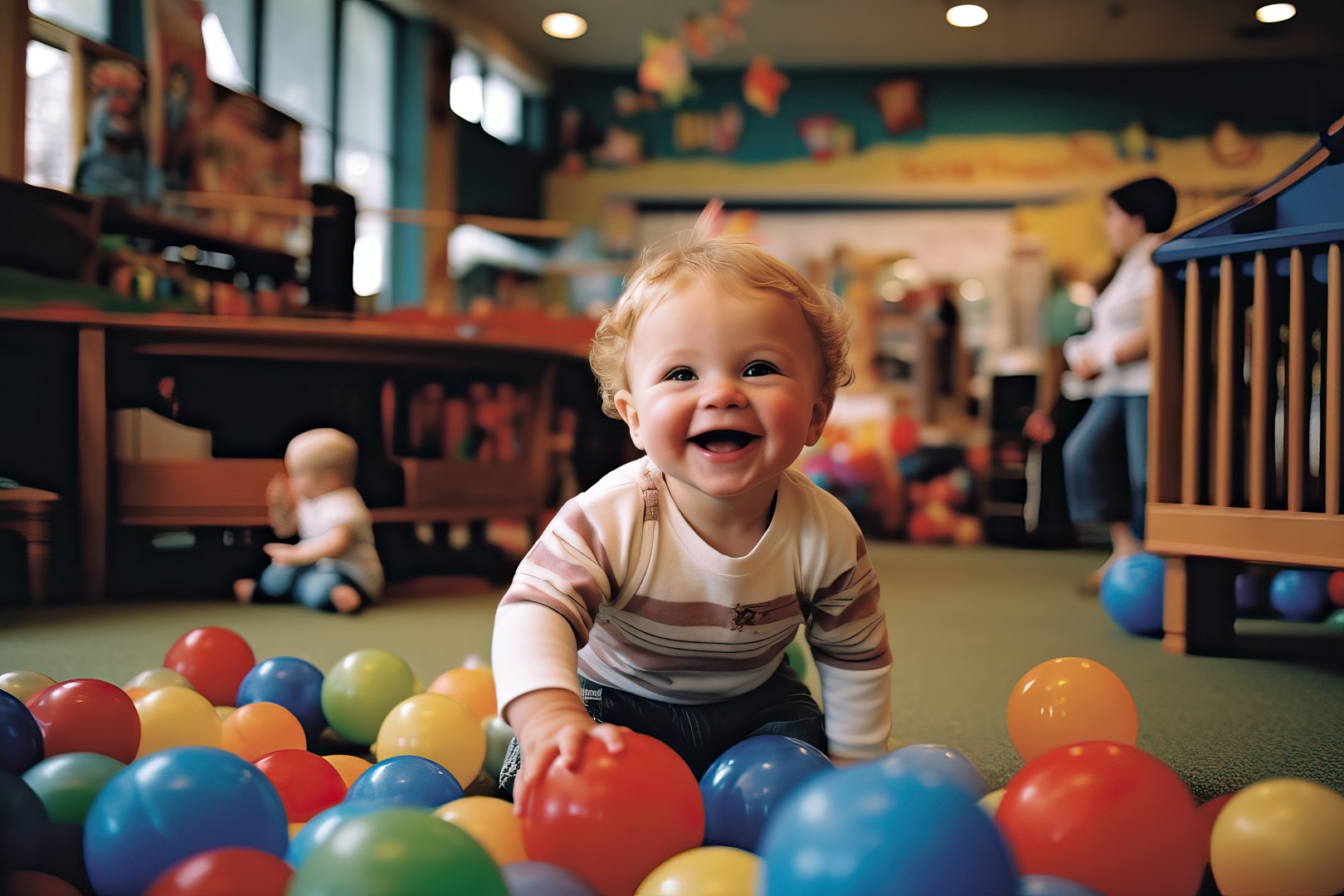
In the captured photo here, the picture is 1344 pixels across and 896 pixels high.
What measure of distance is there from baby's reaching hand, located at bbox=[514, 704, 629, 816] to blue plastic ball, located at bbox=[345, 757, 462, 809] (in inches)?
5.4

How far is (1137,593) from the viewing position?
7.07 ft

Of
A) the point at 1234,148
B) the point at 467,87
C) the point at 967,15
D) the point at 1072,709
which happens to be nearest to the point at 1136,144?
the point at 1234,148

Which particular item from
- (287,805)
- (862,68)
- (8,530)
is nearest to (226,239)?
(8,530)

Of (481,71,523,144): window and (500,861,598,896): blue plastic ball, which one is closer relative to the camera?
(500,861,598,896): blue plastic ball

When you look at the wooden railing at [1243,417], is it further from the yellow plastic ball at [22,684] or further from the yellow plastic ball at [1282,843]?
the yellow plastic ball at [22,684]

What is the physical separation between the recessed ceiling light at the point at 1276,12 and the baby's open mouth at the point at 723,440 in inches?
233

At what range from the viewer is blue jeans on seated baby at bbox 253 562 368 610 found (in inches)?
95.6

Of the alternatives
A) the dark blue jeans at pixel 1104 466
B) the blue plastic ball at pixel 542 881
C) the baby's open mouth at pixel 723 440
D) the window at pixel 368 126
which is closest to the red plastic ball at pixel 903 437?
the dark blue jeans at pixel 1104 466

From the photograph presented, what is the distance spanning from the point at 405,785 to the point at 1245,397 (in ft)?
5.70

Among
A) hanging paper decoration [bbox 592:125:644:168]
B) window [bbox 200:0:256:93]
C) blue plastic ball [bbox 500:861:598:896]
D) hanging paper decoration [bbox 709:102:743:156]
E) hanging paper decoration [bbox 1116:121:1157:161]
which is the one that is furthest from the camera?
hanging paper decoration [bbox 592:125:644:168]

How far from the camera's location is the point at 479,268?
6391mm

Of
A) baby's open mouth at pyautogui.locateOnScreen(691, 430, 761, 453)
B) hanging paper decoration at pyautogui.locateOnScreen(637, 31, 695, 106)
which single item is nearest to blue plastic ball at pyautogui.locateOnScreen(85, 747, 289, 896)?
baby's open mouth at pyautogui.locateOnScreen(691, 430, 761, 453)

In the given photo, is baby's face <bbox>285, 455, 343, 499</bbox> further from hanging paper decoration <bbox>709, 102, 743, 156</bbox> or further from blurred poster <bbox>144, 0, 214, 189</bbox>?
hanging paper decoration <bbox>709, 102, 743, 156</bbox>

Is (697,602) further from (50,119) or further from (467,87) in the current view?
(467,87)
